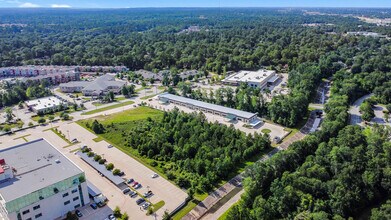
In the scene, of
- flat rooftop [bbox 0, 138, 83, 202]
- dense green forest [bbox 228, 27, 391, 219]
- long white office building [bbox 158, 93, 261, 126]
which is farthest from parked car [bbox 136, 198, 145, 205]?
long white office building [bbox 158, 93, 261, 126]

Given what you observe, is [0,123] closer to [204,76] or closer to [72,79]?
[72,79]

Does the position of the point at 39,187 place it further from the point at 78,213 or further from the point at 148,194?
the point at 148,194

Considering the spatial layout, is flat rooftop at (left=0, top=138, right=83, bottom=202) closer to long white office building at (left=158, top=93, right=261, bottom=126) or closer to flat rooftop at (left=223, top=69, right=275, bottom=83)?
long white office building at (left=158, top=93, right=261, bottom=126)

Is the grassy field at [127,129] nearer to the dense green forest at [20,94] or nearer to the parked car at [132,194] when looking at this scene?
the parked car at [132,194]

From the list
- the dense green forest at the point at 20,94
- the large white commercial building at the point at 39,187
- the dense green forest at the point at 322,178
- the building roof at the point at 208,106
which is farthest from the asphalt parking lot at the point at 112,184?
the building roof at the point at 208,106

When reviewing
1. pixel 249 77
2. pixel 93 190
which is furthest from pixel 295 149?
pixel 249 77
